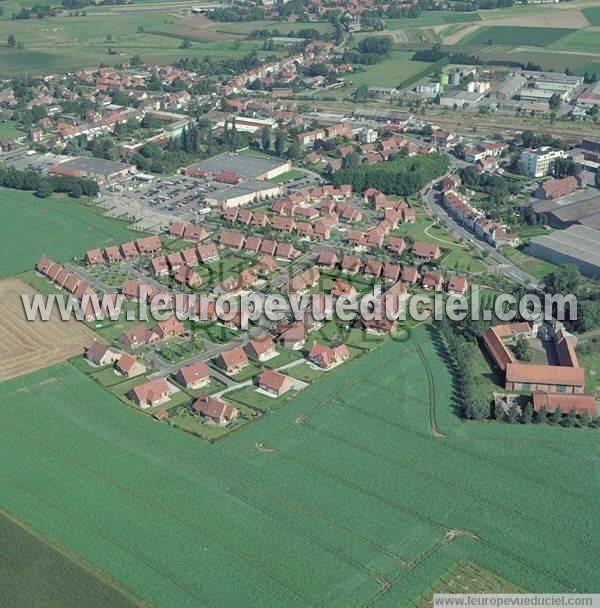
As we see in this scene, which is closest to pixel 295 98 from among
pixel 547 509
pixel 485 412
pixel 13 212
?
pixel 13 212

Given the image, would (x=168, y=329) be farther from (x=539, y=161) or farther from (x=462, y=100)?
(x=462, y=100)

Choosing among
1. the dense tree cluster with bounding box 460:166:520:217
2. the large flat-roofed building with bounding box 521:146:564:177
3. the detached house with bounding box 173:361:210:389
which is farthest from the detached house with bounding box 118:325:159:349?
the large flat-roofed building with bounding box 521:146:564:177

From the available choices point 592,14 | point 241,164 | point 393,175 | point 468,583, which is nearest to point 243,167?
point 241,164

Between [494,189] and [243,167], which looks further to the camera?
[243,167]

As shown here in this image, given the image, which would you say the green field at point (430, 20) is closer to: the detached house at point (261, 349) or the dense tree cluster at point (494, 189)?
Result: the dense tree cluster at point (494, 189)

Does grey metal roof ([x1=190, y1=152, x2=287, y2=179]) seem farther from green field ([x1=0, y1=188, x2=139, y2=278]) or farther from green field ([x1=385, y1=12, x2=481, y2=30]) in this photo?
green field ([x1=385, y1=12, x2=481, y2=30])

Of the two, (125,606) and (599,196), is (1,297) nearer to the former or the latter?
(125,606)

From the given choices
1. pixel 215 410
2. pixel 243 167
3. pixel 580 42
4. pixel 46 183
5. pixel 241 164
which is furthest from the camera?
pixel 580 42
